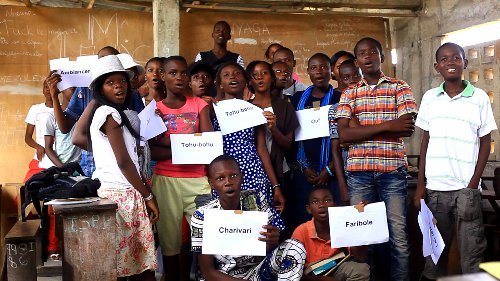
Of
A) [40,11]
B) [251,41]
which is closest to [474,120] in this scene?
[251,41]

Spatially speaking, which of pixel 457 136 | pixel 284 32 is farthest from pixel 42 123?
pixel 457 136

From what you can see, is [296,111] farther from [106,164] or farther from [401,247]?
[106,164]

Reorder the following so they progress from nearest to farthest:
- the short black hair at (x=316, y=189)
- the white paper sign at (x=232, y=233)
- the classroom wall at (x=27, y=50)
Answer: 1. the white paper sign at (x=232, y=233)
2. the short black hair at (x=316, y=189)
3. the classroom wall at (x=27, y=50)

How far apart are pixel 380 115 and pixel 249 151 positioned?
995 millimetres

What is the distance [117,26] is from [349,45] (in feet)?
11.3

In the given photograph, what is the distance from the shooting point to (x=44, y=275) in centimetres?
478

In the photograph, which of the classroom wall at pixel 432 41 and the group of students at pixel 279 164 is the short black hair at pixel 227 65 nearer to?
the group of students at pixel 279 164

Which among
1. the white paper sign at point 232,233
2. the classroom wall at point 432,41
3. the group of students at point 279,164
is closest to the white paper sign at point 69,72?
the group of students at point 279,164

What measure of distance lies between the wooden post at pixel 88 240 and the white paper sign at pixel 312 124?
193cm

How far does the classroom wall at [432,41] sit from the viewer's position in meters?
7.21

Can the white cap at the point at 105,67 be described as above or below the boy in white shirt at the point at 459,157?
above

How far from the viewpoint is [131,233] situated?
362cm

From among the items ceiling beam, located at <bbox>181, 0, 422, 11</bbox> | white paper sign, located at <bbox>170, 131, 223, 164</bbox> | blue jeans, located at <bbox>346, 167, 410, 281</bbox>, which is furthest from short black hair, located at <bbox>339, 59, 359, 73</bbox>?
ceiling beam, located at <bbox>181, 0, 422, 11</bbox>

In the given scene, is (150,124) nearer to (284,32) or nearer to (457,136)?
(457,136)
